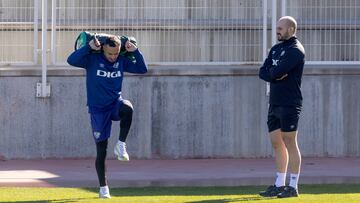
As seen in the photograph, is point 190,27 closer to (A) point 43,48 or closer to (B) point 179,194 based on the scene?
(A) point 43,48

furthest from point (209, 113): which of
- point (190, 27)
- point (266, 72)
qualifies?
point (266, 72)

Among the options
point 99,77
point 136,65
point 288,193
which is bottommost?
point 288,193

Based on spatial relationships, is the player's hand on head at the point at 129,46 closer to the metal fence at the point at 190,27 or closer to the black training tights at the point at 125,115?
the black training tights at the point at 125,115

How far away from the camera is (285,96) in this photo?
966 centimetres

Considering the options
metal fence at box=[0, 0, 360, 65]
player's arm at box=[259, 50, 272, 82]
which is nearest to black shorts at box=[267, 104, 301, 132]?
player's arm at box=[259, 50, 272, 82]

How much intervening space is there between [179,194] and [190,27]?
456 cm

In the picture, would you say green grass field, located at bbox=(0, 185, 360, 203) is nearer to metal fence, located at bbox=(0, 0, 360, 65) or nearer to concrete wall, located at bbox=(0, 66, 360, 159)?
concrete wall, located at bbox=(0, 66, 360, 159)

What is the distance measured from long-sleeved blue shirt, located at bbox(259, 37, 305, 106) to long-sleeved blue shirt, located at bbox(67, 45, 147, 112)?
157 cm

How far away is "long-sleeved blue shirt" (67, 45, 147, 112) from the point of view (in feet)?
31.8

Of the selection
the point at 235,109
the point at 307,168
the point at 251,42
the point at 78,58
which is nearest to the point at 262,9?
the point at 251,42

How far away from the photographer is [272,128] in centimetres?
984

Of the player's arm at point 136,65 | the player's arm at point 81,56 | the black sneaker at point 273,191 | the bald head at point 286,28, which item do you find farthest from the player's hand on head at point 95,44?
the black sneaker at point 273,191

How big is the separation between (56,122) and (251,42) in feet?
10.7

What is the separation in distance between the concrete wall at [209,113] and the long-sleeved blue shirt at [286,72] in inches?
170
